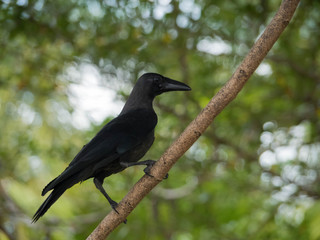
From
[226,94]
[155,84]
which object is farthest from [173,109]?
[226,94]

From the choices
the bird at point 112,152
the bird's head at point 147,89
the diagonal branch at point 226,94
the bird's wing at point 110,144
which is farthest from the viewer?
the bird's head at point 147,89

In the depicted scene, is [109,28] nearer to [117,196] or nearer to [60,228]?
[117,196]

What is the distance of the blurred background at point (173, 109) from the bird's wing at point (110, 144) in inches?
71.3

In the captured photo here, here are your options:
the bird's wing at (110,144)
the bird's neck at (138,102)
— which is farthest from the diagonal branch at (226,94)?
the bird's neck at (138,102)

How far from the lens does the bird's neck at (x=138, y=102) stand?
3578mm

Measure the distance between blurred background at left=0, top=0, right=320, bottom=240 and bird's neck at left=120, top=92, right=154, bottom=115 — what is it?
4.49ft

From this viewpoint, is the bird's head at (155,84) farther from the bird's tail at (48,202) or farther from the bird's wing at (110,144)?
the bird's tail at (48,202)

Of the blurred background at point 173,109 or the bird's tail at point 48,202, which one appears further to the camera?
the blurred background at point 173,109

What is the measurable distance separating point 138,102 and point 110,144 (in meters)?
0.66

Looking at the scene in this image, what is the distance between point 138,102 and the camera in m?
3.60

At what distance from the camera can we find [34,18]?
15.9ft

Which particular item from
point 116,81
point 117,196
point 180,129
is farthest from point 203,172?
point 116,81

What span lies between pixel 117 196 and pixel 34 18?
2232 millimetres

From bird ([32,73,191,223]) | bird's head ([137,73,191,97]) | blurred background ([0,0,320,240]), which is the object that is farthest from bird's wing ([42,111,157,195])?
blurred background ([0,0,320,240])
